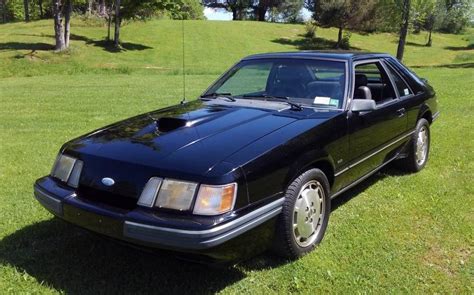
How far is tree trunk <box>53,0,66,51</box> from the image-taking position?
2575cm

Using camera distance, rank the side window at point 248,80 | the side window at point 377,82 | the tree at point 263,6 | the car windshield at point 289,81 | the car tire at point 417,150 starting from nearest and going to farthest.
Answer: the car windshield at point 289,81, the side window at point 248,80, the side window at point 377,82, the car tire at point 417,150, the tree at point 263,6

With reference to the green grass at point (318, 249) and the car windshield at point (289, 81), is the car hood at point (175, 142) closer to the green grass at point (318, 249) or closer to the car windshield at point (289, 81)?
the car windshield at point (289, 81)

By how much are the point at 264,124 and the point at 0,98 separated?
11.1m

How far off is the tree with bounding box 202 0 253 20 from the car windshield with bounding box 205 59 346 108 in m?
69.8

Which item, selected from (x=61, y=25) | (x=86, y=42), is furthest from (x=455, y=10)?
(x=61, y=25)

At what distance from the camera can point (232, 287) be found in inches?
129

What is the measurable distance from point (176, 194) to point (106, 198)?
0.56 metres

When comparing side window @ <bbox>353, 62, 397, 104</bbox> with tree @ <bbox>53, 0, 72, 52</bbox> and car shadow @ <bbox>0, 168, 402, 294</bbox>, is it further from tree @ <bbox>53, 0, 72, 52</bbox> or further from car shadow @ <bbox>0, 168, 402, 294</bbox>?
tree @ <bbox>53, 0, 72, 52</bbox>

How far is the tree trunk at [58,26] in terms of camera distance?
25.8 metres

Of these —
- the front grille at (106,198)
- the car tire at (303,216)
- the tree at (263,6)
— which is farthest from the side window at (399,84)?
the tree at (263,6)

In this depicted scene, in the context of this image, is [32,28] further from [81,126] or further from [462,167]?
[462,167]

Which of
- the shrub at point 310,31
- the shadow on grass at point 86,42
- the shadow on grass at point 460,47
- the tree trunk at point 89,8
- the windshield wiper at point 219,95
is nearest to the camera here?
the windshield wiper at point 219,95

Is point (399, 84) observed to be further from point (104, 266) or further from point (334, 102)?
point (104, 266)

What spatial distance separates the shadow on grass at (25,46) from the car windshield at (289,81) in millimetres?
26152
